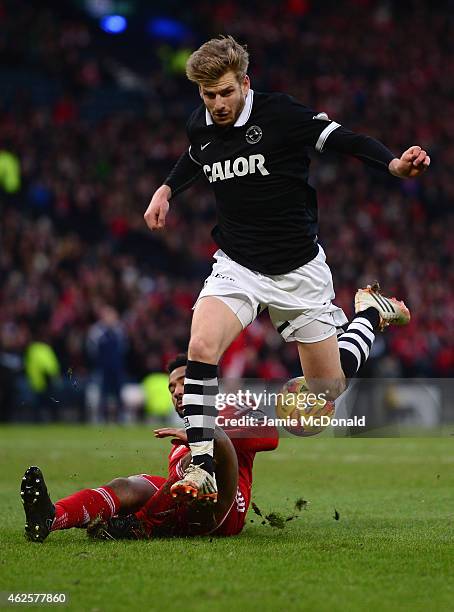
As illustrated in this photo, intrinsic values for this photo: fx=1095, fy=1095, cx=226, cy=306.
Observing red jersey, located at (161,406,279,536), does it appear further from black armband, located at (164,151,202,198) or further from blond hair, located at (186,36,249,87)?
blond hair, located at (186,36,249,87)

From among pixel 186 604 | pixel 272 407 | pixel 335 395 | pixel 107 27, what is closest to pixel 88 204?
pixel 107 27

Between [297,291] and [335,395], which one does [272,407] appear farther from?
[297,291]

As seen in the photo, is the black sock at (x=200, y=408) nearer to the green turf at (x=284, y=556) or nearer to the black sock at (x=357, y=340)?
the green turf at (x=284, y=556)

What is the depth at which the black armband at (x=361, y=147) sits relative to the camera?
567 centimetres

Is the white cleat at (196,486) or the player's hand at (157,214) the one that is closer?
the white cleat at (196,486)

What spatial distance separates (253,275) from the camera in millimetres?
6094

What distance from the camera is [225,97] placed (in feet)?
19.3

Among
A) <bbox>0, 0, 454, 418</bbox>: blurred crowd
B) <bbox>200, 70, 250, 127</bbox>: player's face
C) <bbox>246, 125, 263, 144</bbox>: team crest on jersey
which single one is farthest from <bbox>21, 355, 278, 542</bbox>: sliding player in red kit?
<bbox>0, 0, 454, 418</bbox>: blurred crowd

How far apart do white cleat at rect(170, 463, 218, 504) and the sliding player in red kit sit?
89 mm

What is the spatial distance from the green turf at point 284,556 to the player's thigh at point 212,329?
0.97m

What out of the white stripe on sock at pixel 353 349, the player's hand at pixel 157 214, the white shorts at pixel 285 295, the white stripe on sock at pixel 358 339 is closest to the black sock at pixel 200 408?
the white shorts at pixel 285 295

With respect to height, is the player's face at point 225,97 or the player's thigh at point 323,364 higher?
the player's face at point 225,97

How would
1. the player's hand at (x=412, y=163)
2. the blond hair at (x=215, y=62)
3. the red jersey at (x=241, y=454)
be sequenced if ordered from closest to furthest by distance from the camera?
the player's hand at (x=412, y=163)
the blond hair at (x=215, y=62)
the red jersey at (x=241, y=454)

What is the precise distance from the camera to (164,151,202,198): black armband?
6566 millimetres
